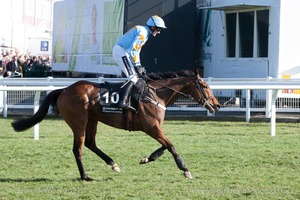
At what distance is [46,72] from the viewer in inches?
1160

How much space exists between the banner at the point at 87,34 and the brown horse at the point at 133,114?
32.2 feet

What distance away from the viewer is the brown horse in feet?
29.9

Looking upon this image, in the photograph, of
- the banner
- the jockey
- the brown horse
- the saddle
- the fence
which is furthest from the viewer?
the banner

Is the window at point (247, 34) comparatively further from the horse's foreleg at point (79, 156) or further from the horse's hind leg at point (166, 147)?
the horse's foreleg at point (79, 156)

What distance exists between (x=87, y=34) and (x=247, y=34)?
7.23 meters

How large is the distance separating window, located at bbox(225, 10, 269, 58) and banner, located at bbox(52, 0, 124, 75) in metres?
3.11

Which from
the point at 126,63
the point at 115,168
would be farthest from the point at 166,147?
the point at 126,63

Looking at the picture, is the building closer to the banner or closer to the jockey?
the banner

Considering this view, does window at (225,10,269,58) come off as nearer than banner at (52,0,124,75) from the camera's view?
Yes

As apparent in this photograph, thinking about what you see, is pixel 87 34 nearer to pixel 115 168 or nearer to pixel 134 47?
pixel 134 47

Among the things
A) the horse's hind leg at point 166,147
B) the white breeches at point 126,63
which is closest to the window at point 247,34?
the white breeches at point 126,63

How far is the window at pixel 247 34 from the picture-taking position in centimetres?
1758

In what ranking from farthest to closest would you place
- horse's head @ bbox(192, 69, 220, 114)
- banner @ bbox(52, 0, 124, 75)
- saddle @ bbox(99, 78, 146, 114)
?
banner @ bbox(52, 0, 124, 75), horse's head @ bbox(192, 69, 220, 114), saddle @ bbox(99, 78, 146, 114)

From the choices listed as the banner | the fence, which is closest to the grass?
the fence
